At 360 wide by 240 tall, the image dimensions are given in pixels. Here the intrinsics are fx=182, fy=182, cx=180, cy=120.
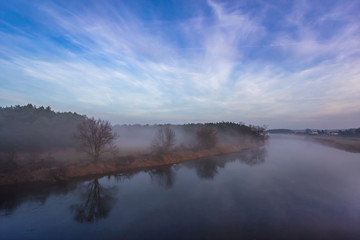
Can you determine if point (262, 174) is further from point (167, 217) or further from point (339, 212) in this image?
point (167, 217)

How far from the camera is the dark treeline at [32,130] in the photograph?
25.2 meters

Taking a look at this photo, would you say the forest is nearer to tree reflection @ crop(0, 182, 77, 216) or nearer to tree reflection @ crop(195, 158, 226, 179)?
tree reflection @ crop(0, 182, 77, 216)

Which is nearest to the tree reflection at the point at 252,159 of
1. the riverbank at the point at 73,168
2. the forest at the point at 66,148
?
the forest at the point at 66,148

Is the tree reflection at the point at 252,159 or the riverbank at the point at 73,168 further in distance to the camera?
the tree reflection at the point at 252,159

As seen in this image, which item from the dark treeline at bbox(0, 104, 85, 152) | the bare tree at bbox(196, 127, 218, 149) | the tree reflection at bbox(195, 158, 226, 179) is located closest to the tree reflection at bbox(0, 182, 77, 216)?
the dark treeline at bbox(0, 104, 85, 152)

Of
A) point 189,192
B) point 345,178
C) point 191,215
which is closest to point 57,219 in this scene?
point 191,215

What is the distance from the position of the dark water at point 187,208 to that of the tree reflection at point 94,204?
0.06 metres

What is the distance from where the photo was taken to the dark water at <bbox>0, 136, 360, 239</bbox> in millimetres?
9602

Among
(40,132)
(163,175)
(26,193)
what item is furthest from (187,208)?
(40,132)

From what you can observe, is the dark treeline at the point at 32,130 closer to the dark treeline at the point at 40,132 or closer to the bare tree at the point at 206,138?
the dark treeline at the point at 40,132

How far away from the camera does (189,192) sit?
15.9 m

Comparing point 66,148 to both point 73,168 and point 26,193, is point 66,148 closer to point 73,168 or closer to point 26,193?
point 73,168

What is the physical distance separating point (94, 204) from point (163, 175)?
9.02 metres

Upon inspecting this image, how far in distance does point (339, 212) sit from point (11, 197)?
76.7 ft
